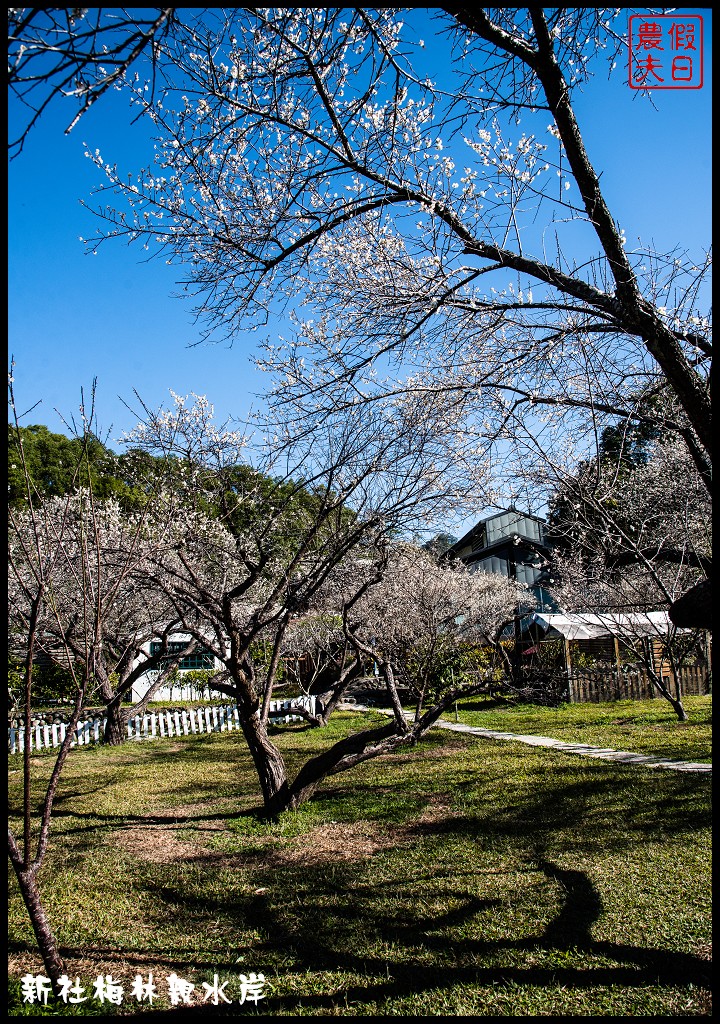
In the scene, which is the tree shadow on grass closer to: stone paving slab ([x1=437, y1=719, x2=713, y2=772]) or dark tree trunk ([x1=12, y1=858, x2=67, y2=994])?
dark tree trunk ([x1=12, y1=858, x2=67, y2=994])

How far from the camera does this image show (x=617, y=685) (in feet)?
54.8

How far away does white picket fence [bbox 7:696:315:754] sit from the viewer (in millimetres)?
13336

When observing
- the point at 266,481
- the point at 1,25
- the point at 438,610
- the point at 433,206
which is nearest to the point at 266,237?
the point at 433,206

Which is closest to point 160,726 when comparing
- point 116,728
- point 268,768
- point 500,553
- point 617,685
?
point 116,728

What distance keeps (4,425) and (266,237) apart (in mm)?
2212

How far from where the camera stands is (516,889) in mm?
4723

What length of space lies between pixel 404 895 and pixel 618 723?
930cm

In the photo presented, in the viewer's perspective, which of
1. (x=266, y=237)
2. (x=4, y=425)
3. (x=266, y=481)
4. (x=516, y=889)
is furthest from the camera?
(x=266, y=481)

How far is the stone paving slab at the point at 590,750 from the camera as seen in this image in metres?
8.41

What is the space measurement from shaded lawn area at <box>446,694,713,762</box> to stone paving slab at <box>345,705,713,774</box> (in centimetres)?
20

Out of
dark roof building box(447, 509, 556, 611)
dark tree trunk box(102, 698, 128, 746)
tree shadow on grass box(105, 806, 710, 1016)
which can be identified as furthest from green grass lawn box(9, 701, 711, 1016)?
dark roof building box(447, 509, 556, 611)

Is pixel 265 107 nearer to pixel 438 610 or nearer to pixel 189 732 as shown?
pixel 438 610

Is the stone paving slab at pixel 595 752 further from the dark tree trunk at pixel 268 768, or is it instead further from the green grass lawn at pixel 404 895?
the dark tree trunk at pixel 268 768

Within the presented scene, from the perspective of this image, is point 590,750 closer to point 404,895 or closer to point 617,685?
point 404,895
